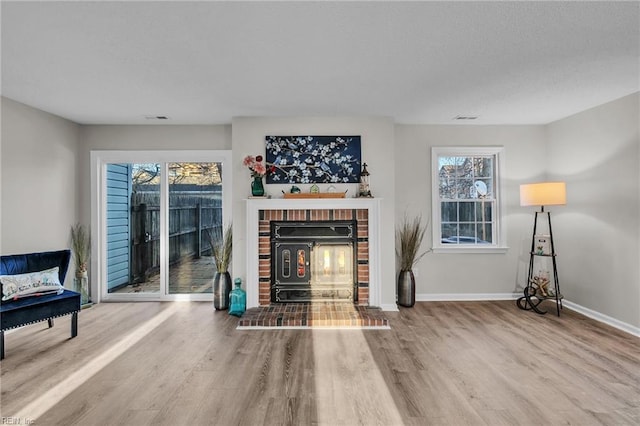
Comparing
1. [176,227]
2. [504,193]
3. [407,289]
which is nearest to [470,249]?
[504,193]

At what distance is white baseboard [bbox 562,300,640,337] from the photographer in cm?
349

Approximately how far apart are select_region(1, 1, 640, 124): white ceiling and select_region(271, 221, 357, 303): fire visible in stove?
145 cm

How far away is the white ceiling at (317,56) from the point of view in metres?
2.03

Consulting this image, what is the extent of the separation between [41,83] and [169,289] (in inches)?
112

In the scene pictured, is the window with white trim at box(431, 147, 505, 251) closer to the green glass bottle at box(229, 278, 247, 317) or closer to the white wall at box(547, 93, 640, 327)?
the white wall at box(547, 93, 640, 327)

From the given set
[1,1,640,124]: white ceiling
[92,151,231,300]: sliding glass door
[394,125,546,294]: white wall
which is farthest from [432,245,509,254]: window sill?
[92,151,231,300]: sliding glass door

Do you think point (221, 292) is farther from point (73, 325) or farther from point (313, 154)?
point (313, 154)

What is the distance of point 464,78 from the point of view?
307cm

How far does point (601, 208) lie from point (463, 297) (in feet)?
6.37

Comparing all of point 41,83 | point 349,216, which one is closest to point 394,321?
point 349,216

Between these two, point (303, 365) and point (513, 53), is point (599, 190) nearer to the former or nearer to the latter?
point (513, 53)

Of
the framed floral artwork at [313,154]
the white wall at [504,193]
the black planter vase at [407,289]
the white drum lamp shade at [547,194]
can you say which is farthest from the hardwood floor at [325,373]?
the framed floral artwork at [313,154]

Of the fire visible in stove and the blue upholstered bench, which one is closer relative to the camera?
the blue upholstered bench

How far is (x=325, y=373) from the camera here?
8.71 ft
